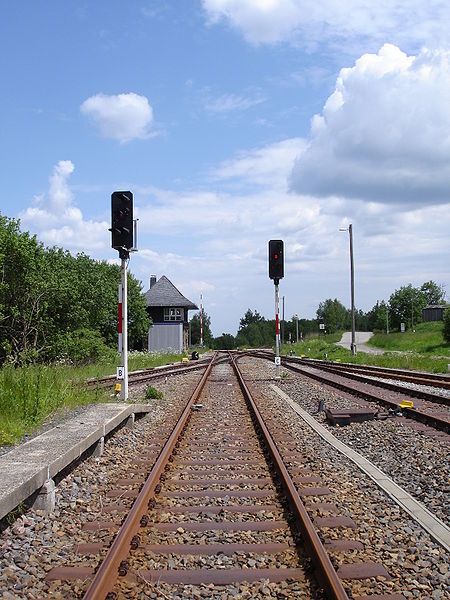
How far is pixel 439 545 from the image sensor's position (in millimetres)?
5211

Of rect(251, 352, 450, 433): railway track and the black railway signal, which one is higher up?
the black railway signal

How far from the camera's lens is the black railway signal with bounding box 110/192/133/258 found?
1440cm

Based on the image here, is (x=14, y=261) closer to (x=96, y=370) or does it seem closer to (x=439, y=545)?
(x=96, y=370)

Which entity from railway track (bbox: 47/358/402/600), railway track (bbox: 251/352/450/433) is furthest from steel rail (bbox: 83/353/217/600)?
railway track (bbox: 251/352/450/433)

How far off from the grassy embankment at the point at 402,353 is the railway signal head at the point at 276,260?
27.5 ft

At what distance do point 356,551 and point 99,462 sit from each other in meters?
4.52

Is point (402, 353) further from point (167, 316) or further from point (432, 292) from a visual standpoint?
point (432, 292)

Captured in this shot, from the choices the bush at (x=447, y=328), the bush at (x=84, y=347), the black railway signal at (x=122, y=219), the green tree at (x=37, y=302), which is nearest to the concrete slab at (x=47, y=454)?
the black railway signal at (x=122, y=219)

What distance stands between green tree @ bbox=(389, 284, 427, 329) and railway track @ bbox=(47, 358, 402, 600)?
11892 centimetres

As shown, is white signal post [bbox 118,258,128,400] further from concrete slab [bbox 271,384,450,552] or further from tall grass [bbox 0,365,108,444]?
concrete slab [bbox 271,384,450,552]

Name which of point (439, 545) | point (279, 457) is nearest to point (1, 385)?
point (279, 457)

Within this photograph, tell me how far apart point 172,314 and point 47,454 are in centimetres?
6974

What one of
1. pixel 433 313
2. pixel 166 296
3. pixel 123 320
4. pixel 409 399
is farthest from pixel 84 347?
pixel 433 313

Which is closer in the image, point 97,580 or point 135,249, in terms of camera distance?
point 97,580
